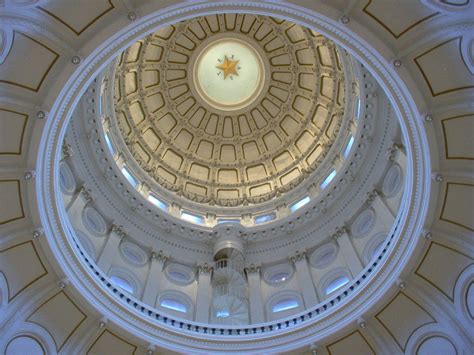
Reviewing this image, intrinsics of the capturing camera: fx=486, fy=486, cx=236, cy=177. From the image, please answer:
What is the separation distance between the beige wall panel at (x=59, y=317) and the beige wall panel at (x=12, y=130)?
567cm

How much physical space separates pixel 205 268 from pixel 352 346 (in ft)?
31.2

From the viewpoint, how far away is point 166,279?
24875 millimetres

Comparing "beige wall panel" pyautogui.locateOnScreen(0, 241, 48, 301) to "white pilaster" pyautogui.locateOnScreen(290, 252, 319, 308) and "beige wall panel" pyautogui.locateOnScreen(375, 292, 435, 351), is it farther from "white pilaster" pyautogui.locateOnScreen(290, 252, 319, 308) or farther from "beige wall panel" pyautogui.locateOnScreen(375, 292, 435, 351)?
"beige wall panel" pyautogui.locateOnScreen(375, 292, 435, 351)

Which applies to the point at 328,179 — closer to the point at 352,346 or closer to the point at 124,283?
the point at 352,346

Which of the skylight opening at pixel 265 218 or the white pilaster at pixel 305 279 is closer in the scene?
the white pilaster at pixel 305 279

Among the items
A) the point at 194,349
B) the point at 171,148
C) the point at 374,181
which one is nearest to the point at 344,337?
the point at 194,349

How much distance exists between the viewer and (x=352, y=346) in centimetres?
1902

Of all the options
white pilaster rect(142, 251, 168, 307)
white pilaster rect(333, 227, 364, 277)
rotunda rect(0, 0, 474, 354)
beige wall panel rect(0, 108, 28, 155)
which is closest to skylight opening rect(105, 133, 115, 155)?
rotunda rect(0, 0, 474, 354)

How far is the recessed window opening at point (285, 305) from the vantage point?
23620 millimetres

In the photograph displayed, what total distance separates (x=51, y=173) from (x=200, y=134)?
20.1 metres

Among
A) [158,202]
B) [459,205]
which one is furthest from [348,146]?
[158,202]

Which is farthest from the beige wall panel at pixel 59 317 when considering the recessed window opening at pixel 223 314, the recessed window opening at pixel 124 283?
the recessed window opening at pixel 223 314

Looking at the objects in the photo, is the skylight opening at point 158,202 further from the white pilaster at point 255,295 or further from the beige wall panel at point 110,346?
the beige wall panel at point 110,346

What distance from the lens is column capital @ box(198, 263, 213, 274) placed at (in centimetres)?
2583
